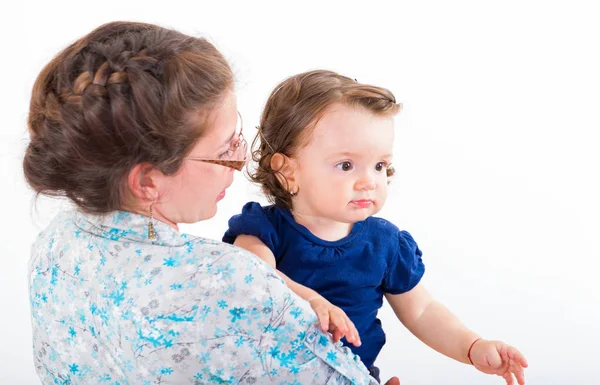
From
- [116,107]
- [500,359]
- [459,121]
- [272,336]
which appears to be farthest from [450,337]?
[459,121]

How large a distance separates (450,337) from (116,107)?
52.0 inches

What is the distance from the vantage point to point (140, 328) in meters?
2.02

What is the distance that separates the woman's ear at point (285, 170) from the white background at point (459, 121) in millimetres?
1792

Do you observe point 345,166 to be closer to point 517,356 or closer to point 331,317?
point 331,317

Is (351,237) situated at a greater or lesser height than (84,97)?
lesser

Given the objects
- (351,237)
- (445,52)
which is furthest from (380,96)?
(445,52)

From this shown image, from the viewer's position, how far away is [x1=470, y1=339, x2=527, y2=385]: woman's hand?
2633mm

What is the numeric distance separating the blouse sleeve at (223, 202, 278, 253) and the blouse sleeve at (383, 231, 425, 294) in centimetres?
36

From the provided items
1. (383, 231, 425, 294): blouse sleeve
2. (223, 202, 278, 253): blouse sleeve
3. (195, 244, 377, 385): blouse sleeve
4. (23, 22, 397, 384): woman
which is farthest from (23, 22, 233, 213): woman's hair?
(383, 231, 425, 294): blouse sleeve

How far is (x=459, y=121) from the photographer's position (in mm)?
4984

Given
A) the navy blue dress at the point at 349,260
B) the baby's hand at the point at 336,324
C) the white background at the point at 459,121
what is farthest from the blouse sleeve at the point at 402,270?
the white background at the point at 459,121

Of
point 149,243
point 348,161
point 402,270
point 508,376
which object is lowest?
point 508,376

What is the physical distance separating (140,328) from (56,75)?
0.58m

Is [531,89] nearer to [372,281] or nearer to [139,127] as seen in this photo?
[372,281]
